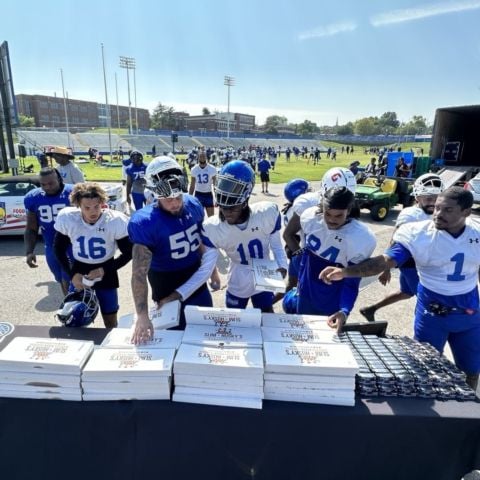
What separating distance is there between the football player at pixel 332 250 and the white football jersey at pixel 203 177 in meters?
6.48

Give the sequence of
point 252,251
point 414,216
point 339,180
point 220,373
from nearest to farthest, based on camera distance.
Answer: point 220,373 < point 252,251 < point 339,180 < point 414,216

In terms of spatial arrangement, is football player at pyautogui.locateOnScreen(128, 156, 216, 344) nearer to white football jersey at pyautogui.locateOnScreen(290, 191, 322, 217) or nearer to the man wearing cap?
white football jersey at pyautogui.locateOnScreen(290, 191, 322, 217)

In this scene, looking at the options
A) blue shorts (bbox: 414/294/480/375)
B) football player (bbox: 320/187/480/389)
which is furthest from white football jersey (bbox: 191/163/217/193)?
blue shorts (bbox: 414/294/480/375)

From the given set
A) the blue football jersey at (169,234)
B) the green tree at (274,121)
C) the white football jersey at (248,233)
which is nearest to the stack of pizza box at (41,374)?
the blue football jersey at (169,234)

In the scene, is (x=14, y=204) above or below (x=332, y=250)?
below

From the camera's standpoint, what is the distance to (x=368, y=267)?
8.16 feet

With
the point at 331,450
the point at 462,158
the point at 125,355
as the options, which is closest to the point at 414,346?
the point at 331,450

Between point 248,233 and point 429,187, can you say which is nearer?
point 248,233

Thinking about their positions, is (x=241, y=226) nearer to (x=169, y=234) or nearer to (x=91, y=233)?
(x=169, y=234)

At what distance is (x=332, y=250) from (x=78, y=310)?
76.5 inches

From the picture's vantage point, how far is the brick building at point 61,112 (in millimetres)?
100625

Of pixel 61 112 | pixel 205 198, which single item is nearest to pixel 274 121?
pixel 61 112

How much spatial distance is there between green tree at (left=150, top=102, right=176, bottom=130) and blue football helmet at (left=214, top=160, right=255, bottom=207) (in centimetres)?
10903

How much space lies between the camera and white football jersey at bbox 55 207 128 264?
10.9ft
